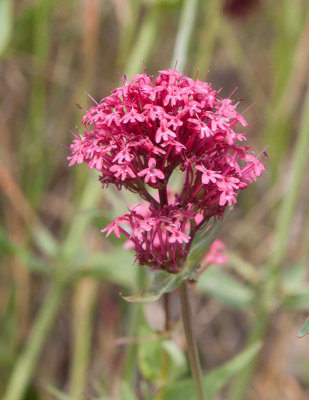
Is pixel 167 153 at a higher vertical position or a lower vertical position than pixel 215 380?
higher

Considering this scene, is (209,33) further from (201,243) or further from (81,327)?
(201,243)

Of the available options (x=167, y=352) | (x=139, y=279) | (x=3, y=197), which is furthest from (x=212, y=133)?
(x=3, y=197)

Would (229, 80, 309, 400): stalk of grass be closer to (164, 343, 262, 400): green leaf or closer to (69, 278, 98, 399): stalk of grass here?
(164, 343, 262, 400): green leaf

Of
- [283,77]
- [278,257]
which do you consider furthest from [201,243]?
[283,77]

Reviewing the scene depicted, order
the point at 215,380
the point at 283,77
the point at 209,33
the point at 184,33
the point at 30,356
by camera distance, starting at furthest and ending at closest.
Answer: the point at 209,33 < the point at 283,77 < the point at 30,356 < the point at 184,33 < the point at 215,380

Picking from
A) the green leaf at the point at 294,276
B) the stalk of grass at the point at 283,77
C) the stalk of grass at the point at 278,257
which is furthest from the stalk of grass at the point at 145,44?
the green leaf at the point at 294,276

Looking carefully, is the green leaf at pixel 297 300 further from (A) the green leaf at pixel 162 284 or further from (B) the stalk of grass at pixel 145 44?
(B) the stalk of grass at pixel 145 44

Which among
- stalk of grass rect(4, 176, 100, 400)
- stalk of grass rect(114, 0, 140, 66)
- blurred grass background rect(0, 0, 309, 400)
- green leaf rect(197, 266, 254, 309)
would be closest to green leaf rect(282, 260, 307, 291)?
blurred grass background rect(0, 0, 309, 400)

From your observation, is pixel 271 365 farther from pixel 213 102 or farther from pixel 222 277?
pixel 213 102
